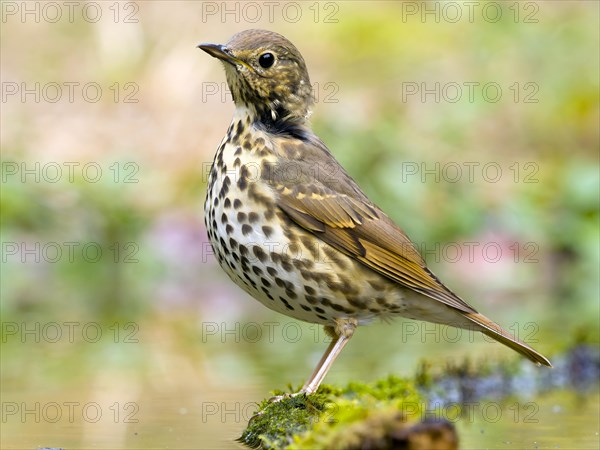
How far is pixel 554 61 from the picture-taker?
1460cm

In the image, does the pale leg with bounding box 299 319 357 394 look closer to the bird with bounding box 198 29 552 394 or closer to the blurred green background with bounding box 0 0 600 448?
the bird with bounding box 198 29 552 394

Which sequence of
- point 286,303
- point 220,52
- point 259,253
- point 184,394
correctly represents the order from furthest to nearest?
point 184,394 → point 220,52 → point 286,303 → point 259,253

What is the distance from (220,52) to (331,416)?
6.45ft

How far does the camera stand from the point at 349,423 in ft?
11.3

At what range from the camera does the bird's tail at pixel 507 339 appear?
18.2 feet

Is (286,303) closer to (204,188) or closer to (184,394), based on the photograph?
(184,394)

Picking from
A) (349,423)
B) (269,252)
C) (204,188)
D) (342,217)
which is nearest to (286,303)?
(269,252)

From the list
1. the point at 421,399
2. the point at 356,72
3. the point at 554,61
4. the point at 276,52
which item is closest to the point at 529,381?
the point at 421,399

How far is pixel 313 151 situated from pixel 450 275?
5815mm

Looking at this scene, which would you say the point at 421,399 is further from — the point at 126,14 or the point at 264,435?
the point at 126,14

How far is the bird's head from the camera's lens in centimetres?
569

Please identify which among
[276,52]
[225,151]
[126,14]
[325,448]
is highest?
[126,14]

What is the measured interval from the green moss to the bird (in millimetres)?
178

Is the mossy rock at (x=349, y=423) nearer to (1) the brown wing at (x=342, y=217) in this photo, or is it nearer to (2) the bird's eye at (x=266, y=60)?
(1) the brown wing at (x=342, y=217)
